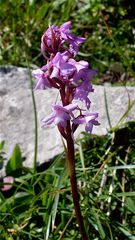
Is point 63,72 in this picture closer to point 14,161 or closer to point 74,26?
point 14,161

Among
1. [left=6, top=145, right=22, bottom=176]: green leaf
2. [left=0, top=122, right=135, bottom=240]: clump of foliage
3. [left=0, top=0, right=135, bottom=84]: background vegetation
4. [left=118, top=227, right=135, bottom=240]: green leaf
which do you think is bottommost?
[left=118, top=227, right=135, bottom=240]: green leaf

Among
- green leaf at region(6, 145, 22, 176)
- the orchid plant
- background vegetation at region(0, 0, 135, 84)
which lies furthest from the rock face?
the orchid plant

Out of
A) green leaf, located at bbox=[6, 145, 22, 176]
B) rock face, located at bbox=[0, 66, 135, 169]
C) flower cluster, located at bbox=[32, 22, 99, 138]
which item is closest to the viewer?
flower cluster, located at bbox=[32, 22, 99, 138]

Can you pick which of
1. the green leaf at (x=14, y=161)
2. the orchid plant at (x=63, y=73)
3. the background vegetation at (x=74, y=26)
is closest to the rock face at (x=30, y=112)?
the green leaf at (x=14, y=161)

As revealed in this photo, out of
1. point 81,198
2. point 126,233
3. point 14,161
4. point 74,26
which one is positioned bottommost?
point 126,233

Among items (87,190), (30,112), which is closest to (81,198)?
(87,190)

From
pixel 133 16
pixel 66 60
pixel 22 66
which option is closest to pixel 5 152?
pixel 22 66

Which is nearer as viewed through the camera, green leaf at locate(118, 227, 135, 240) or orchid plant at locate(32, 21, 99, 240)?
orchid plant at locate(32, 21, 99, 240)

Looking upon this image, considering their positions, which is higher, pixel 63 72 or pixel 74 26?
pixel 74 26

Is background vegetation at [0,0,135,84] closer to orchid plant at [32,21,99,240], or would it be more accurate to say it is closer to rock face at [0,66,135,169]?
rock face at [0,66,135,169]

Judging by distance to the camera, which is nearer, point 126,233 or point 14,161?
point 126,233
